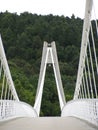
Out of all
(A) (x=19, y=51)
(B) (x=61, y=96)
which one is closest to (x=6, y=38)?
(A) (x=19, y=51)

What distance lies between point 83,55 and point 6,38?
98.4ft

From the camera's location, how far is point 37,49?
162 feet

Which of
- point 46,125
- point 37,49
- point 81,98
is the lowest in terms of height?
point 81,98

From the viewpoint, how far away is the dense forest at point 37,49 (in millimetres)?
40031

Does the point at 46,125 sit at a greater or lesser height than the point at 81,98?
greater

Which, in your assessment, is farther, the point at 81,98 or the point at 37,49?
the point at 37,49

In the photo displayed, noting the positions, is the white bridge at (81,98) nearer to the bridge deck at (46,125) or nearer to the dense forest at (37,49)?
the bridge deck at (46,125)

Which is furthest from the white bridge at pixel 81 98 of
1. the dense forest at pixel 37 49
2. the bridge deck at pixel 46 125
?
the dense forest at pixel 37 49

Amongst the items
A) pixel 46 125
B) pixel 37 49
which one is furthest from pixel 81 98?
pixel 37 49

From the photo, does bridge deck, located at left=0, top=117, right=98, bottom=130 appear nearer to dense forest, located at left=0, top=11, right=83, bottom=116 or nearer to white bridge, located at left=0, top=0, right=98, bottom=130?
white bridge, located at left=0, top=0, right=98, bottom=130

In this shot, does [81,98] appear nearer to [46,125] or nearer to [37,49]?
[46,125]

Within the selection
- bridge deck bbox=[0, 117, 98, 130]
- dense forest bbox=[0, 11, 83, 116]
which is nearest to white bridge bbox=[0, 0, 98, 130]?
bridge deck bbox=[0, 117, 98, 130]

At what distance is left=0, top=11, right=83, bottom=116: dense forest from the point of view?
4003cm

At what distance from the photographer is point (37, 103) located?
2570cm
